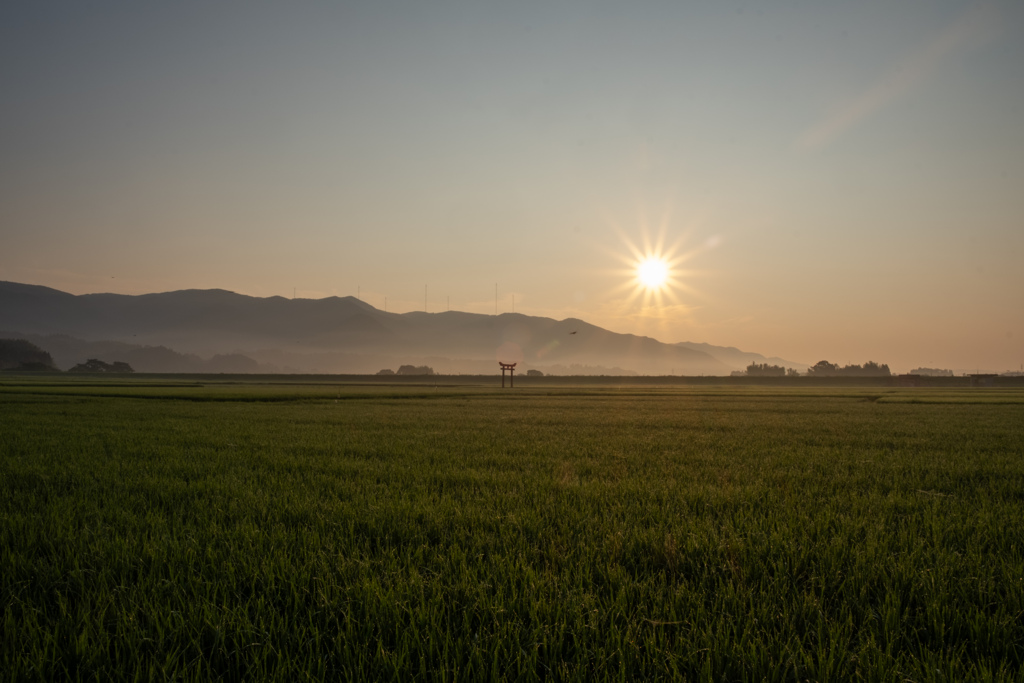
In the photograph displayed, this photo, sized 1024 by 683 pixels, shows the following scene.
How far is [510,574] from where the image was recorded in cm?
350

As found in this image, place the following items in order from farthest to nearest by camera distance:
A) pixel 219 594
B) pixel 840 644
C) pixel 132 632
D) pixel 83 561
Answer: pixel 83 561, pixel 219 594, pixel 132 632, pixel 840 644

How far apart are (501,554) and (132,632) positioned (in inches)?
92.7

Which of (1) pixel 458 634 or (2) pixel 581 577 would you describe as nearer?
(1) pixel 458 634

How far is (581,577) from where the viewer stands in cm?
347

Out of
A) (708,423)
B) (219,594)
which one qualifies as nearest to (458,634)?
(219,594)

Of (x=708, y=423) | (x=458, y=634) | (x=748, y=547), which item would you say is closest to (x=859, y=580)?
(x=748, y=547)

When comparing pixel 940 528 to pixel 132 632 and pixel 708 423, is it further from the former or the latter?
pixel 708 423

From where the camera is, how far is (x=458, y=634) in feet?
9.14

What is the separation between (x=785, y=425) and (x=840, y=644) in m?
16.3

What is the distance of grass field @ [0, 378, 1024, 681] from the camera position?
2.51 meters

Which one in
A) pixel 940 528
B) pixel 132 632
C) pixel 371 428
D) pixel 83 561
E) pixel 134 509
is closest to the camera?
pixel 132 632

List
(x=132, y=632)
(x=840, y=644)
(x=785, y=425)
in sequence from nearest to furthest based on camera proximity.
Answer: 1. (x=840, y=644)
2. (x=132, y=632)
3. (x=785, y=425)

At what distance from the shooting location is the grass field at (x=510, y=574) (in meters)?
2.51

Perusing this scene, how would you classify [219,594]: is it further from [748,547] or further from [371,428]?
[371,428]
